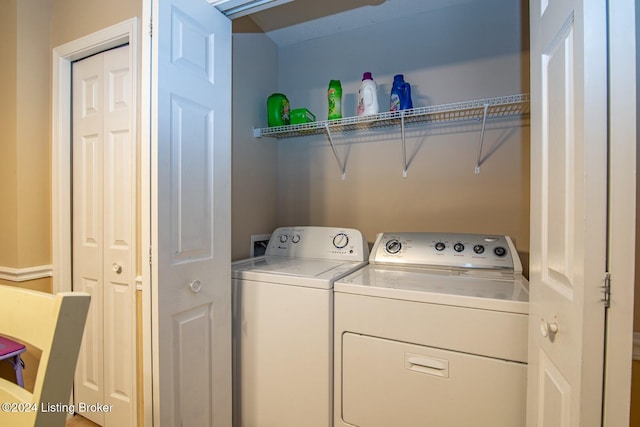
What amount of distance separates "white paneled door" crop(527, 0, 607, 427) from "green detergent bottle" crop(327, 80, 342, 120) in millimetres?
1224

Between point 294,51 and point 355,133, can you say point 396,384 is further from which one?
point 294,51

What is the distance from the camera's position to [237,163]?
2027mm

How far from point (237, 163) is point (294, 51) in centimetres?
111

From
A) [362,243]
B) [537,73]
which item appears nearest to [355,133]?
[362,243]

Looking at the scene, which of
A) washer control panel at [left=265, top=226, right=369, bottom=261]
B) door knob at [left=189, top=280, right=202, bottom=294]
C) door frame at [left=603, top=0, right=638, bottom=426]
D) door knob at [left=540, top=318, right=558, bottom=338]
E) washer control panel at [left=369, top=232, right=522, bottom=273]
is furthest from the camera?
washer control panel at [left=265, top=226, right=369, bottom=261]

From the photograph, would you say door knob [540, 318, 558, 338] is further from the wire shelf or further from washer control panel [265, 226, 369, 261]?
the wire shelf

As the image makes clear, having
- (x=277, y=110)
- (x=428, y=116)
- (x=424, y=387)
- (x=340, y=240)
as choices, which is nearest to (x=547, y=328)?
(x=424, y=387)

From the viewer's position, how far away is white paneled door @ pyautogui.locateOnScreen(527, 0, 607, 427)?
0.60 metres

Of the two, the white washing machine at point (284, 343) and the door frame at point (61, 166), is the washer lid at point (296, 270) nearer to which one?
the white washing machine at point (284, 343)

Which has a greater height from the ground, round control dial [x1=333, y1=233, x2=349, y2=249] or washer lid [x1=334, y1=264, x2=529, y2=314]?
round control dial [x1=333, y1=233, x2=349, y2=249]

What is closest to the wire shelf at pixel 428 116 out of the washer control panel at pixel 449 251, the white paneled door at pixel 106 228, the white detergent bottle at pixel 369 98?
the white detergent bottle at pixel 369 98

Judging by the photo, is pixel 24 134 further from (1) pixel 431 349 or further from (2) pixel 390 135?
(1) pixel 431 349

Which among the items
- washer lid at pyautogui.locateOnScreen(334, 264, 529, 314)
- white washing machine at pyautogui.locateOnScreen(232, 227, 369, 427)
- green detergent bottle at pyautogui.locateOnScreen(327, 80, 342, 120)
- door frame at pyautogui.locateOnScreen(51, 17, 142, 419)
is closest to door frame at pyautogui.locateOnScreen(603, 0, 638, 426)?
washer lid at pyautogui.locateOnScreen(334, 264, 529, 314)

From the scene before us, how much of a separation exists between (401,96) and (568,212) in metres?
1.38
